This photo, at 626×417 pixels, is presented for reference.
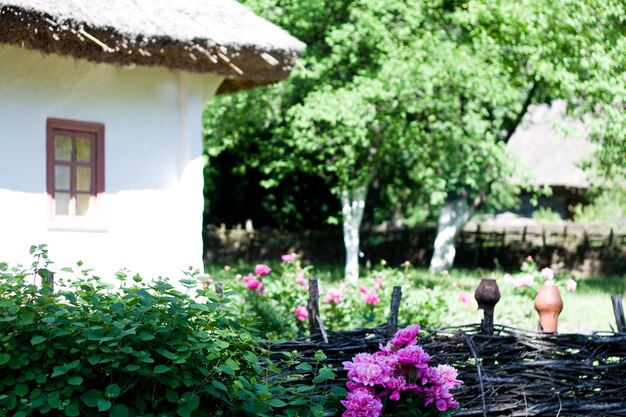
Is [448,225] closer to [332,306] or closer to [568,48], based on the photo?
[568,48]

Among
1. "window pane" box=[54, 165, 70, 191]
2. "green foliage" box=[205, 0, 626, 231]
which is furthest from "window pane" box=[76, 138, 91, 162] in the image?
"green foliage" box=[205, 0, 626, 231]

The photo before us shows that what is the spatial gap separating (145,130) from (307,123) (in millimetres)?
5558

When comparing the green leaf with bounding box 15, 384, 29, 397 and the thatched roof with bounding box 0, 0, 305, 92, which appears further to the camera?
the thatched roof with bounding box 0, 0, 305, 92

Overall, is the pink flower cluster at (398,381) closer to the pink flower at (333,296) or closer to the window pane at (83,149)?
the pink flower at (333,296)

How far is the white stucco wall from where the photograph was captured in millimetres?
7672

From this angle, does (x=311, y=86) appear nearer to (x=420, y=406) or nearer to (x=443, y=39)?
(x=443, y=39)

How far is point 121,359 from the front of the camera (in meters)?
3.12

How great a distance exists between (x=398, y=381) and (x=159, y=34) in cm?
500

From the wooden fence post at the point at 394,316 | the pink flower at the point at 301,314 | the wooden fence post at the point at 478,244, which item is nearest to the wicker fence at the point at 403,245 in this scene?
the wooden fence post at the point at 478,244

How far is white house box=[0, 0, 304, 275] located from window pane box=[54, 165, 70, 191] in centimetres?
1

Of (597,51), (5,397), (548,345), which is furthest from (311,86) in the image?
(5,397)

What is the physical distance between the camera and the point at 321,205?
2166cm

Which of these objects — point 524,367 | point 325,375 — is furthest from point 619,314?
point 325,375

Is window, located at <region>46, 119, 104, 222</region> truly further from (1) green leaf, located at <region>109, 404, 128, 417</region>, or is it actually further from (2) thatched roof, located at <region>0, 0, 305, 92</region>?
(1) green leaf, located at <region>109, 404, 128, 417</region>
